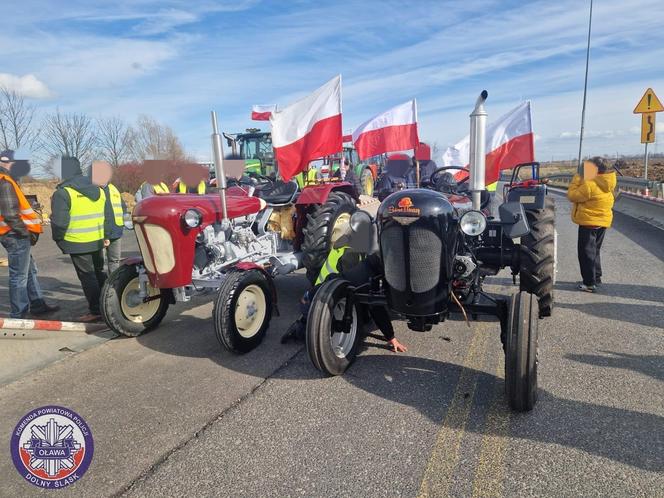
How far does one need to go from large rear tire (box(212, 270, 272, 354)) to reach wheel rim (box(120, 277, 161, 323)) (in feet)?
3.75

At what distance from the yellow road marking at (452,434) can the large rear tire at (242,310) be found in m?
1.82

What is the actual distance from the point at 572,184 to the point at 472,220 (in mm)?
3278

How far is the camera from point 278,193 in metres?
5.99

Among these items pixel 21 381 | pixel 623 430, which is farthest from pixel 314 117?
pixel 623 430

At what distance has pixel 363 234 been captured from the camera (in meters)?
3.61

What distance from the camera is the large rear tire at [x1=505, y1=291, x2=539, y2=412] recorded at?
→ 277 cm

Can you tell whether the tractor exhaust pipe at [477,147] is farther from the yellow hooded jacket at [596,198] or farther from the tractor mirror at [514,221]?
the yellow hooded jacket at [596,198]

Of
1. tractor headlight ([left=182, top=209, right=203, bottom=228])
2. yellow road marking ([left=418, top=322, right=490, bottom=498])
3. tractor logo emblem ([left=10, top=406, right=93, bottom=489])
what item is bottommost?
yellow road marking ([left=418, top=322, right=490, bottom=498])

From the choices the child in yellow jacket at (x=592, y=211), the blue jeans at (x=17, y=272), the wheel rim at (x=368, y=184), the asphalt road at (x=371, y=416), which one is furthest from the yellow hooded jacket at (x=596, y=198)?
the wheel rim at (x=368, y=184)

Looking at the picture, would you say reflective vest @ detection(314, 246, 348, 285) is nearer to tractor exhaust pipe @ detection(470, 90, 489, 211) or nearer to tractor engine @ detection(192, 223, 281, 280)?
tractor engine @ detection(192, 223, 281, 280)

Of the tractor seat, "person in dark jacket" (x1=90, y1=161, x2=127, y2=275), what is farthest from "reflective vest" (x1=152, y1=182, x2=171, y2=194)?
the tractor seat

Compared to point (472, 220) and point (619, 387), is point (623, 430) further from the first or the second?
point (472, 220)

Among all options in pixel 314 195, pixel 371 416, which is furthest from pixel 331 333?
pixel 314 195

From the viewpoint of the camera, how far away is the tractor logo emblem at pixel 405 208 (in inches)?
120
